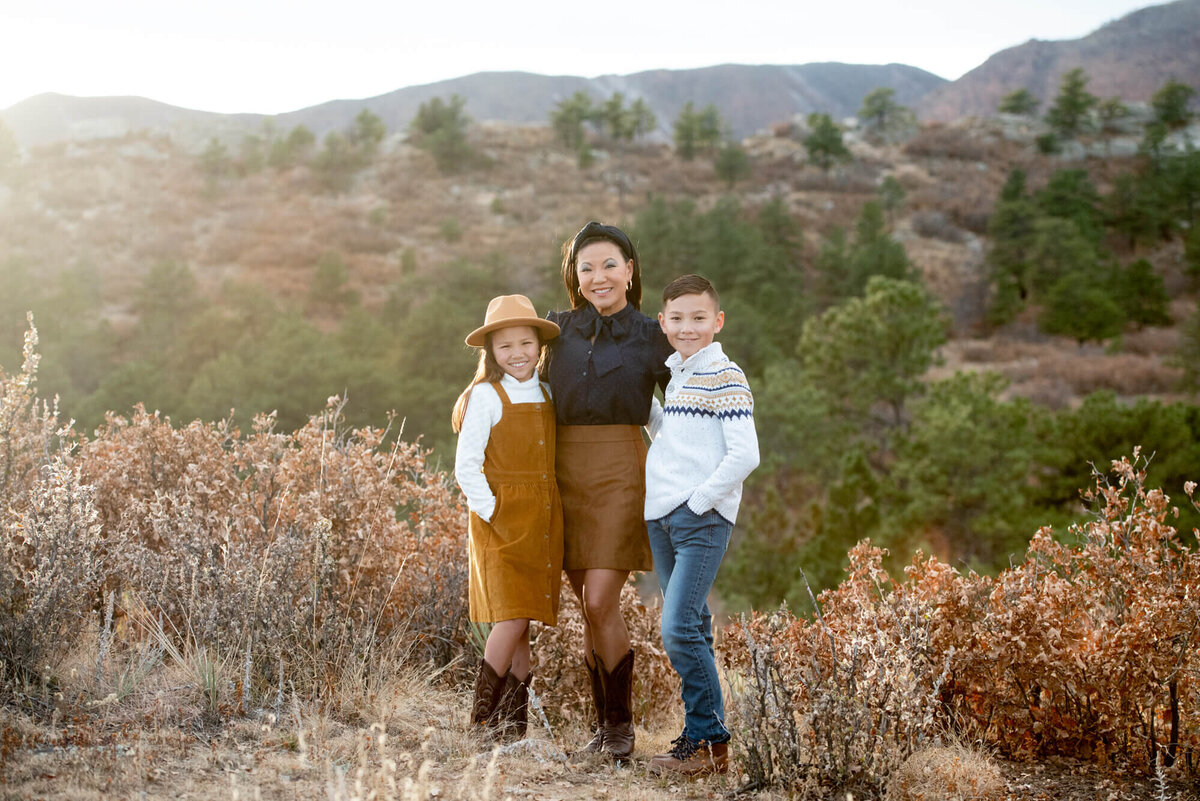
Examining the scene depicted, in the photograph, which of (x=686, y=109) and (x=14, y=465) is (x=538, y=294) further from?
(x=686, y=109)

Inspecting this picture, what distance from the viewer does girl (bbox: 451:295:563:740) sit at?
3080mm

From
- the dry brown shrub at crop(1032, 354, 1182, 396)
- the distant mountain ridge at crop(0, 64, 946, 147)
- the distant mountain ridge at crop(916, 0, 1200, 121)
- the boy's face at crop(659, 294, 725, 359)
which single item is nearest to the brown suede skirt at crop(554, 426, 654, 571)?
the boy's face at crop(659, 294, 725, 359)

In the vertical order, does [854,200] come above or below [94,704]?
above

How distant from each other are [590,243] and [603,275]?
15 cm

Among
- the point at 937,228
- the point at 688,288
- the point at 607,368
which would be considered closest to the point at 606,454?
the point at 607,368

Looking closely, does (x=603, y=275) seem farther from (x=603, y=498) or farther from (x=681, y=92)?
(x=681, y=92)

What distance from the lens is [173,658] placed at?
12.0 ft

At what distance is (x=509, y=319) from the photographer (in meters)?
3.15

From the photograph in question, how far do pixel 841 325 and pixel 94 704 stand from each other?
17937 millimetres

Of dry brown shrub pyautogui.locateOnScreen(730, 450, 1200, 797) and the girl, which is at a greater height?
the girl

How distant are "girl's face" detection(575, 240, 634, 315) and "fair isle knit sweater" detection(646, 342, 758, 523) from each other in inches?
16.3

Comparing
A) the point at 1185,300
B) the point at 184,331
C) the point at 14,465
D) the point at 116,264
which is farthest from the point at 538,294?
the point at 1185,300

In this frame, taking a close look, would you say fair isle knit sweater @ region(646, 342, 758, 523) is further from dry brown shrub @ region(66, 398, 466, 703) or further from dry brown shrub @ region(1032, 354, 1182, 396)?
dry brown shrub @ region(1032, 354, 1182, 396)

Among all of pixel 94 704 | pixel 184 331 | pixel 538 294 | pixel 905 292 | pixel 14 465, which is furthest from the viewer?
pixel 538 294
